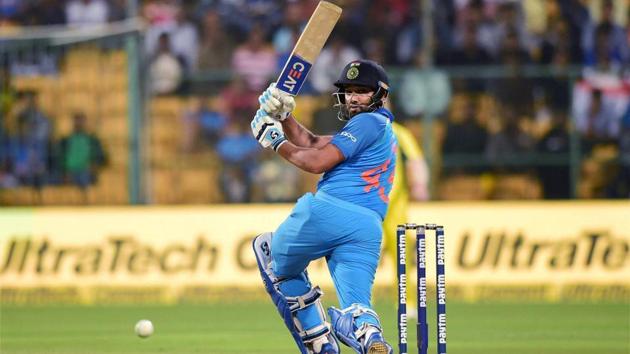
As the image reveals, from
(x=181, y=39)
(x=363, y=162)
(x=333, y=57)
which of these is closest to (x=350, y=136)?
(x=363, y=162)

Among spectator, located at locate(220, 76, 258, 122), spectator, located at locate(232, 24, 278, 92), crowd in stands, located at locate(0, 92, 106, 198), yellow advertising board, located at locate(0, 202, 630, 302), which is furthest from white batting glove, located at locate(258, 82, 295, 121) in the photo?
spectator, located at locate(232, 24, 278, 92)

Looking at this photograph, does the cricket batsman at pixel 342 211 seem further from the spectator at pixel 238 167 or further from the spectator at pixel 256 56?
the spectator at pixel 256 56

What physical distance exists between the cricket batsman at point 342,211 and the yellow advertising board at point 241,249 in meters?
7.29

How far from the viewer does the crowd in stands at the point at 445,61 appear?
16.0 m

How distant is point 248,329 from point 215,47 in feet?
21.2

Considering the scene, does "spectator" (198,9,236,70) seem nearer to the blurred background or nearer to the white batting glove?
the blurred background

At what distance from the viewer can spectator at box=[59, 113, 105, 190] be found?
15.9 metres

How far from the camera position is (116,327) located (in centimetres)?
1195

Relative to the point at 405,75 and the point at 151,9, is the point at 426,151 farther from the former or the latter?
the point at 151,9

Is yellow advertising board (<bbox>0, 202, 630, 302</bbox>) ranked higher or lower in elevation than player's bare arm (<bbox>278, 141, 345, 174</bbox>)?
lower

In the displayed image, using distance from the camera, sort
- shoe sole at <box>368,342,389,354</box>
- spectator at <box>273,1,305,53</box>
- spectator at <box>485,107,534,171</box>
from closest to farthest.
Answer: shoe sole at <box>368,342,389,354</box>
spectator at <box>485,107,534,171</box>
spectator at <box>273,1,305,53</box>

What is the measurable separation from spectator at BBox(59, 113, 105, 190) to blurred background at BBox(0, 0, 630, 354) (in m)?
0.02

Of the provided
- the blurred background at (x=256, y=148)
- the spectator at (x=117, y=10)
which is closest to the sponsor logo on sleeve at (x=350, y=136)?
the blurred background at (x=256, y=148)

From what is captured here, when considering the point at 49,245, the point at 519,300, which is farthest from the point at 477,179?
the point at 49,245
